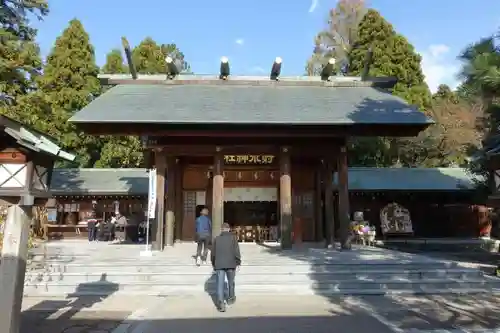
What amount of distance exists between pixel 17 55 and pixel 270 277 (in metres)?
11.8

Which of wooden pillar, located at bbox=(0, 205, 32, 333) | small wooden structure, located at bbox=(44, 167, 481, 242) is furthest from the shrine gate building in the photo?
wooden pillar, located at bbox=(0, 205, 32, 333)

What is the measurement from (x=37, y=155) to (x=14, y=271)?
1.66 m

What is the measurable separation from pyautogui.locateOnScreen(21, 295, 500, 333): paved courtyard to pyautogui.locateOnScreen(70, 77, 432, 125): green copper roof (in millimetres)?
5858

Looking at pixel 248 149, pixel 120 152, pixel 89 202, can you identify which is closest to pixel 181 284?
pixel 248 149

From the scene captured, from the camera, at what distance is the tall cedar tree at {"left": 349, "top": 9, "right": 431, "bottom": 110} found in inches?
1107

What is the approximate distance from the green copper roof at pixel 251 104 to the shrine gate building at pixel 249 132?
36 mm

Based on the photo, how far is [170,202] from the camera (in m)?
16.0

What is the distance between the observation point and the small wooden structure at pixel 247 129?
44.4 ft

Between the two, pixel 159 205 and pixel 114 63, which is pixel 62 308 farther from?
pixel 114 63

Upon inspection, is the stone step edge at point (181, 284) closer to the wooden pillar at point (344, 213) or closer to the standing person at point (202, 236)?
the standing person at point (202, 236)

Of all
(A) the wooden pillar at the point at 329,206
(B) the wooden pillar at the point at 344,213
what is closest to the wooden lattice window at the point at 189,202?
(A) the wooden pillar at the point at 329,206

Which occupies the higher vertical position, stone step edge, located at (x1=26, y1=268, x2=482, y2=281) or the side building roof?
the side building roof

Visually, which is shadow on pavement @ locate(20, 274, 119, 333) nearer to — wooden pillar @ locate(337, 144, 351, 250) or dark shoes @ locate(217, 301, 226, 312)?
dark shoes @ locate(217, 301, 226, 312)

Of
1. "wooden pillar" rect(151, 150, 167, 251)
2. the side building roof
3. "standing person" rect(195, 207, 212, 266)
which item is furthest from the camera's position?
the side building roof
